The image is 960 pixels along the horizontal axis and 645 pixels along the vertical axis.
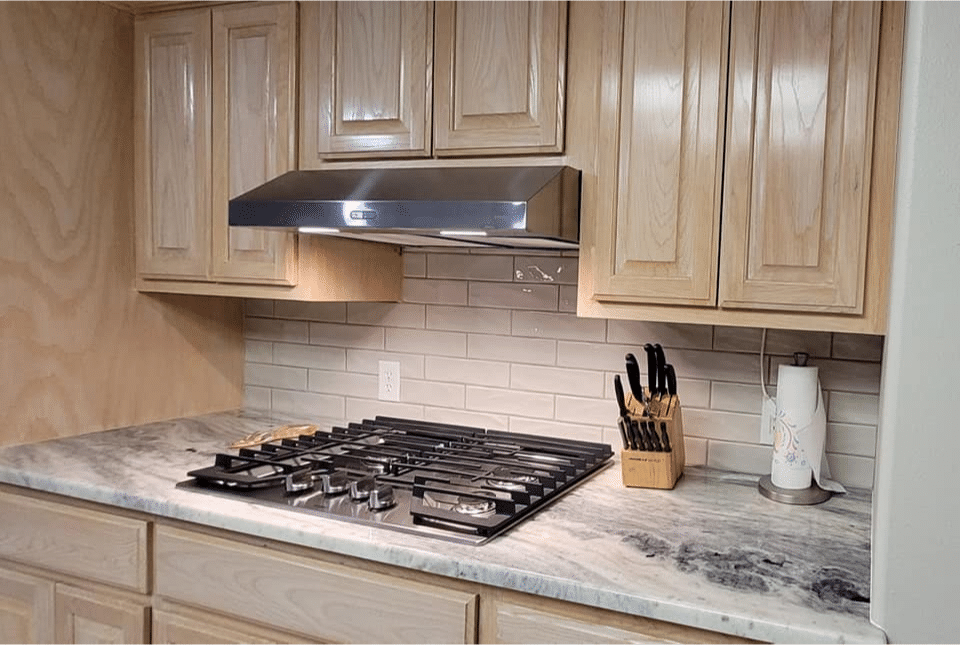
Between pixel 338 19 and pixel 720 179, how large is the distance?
3.39 ft

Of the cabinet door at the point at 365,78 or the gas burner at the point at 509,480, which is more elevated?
the cabinet door at the point at 365,78

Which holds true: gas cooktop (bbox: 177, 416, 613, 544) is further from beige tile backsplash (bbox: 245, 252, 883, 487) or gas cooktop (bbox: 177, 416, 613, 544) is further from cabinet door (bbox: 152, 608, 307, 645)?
cabinet door (bbox: 152, 608, 307, 645)

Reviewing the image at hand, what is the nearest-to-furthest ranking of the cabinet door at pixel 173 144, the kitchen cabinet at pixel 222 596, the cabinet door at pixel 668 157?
the kitchen cabinet at pixel 222 596, the cabinet door at pixel 668 157, the cabinet door at pixel 173 144

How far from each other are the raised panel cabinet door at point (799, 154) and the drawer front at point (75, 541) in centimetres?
142

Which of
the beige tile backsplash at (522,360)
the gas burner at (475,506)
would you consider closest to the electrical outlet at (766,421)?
the beige tile backsplash at (522,360)

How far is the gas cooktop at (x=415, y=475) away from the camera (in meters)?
1.59

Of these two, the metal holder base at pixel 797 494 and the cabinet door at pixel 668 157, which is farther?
the metal holder base at pixel 797 494

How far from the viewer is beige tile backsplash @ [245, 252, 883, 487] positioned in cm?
195

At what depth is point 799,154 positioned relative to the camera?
1604mm

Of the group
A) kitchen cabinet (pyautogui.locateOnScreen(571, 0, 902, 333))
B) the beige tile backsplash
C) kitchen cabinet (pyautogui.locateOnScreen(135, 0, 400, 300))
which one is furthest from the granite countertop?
kitchen cabinet (pyautogui.locateOnScreen(135, 0, 400, 300))

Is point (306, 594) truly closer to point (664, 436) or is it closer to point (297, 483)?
point (297, 483)

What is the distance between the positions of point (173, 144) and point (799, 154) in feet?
5.41

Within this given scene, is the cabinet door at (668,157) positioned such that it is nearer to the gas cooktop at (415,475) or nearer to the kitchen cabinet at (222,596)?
the gas cooktop at (415,475)

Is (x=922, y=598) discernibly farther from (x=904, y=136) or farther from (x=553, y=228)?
(x=553, y=228)
